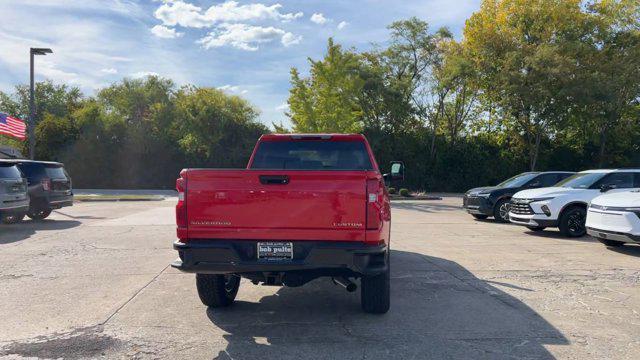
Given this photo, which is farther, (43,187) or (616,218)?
(43,187)

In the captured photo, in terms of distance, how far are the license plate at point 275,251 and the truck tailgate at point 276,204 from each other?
0.07 meters

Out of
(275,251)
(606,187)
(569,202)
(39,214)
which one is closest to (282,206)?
(275,251)

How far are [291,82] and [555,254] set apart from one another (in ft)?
74.6

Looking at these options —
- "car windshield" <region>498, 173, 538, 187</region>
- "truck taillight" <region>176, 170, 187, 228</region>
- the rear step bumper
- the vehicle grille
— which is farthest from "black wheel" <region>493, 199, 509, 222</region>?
"truck taillight" <region>176, 170, 187, 228</region>

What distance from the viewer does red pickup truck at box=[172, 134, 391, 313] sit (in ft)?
16.2

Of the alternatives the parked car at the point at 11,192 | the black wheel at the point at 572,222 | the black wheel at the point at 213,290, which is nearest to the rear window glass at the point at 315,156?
the black wheel at the point at 213,290

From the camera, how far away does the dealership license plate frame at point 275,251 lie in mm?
5012

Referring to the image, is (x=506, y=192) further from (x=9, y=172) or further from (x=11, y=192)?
(x=9, y=172)

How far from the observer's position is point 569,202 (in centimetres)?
1228

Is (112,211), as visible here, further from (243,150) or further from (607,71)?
(607,71)

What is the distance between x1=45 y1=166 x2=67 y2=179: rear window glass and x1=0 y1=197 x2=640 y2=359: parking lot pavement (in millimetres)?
5573

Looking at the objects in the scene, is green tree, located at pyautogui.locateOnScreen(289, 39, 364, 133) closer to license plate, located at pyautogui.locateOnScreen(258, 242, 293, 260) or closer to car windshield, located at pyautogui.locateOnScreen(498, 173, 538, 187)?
car windshield, located at pyautogui.locateOnScreen(498, 173, 538, 187)

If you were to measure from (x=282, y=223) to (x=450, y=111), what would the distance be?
31.0m

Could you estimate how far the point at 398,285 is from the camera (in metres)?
7.23
